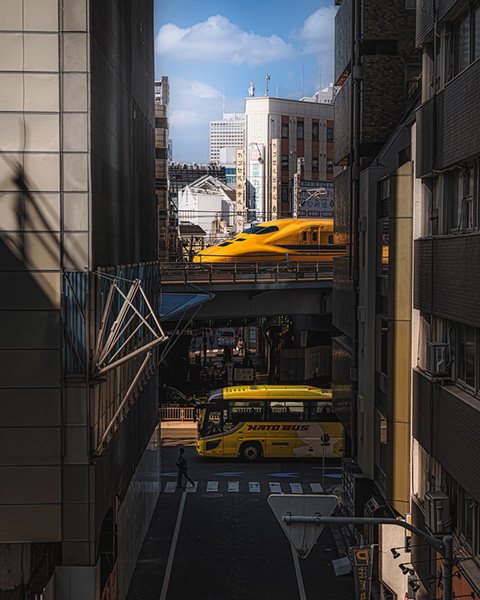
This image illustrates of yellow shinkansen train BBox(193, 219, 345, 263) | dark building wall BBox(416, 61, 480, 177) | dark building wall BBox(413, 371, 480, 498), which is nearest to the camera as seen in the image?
dark building wall BBox(413, 371, 480, 498)

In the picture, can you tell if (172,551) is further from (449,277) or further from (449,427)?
(449,277)

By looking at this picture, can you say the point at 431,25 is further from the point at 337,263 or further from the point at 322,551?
the point at 322,551

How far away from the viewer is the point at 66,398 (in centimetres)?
1244

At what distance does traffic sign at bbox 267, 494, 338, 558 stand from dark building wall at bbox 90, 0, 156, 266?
5934 millimetres

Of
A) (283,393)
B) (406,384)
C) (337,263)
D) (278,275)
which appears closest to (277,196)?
(278,275)

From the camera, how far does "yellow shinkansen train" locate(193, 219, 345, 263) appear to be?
1587 inches

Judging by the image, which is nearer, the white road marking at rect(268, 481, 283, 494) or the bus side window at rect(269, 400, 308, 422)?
the white road marking at rect(268, 481, 283, 494)

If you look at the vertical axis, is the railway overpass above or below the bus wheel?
above

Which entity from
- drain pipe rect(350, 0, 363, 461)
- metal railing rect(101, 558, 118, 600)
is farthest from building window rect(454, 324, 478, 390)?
metal railing rect(101, 558, 118, 600)

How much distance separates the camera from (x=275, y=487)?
26.5 m

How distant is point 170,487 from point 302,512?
→ 749 inches

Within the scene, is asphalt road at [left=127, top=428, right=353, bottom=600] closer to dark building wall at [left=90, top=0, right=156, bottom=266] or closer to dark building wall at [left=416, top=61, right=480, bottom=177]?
dark building wall at [left=90, top=0, right=156, bottom=266]

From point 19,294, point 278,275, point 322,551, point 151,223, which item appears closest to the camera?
point 19,294

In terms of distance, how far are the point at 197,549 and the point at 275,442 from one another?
972cm
